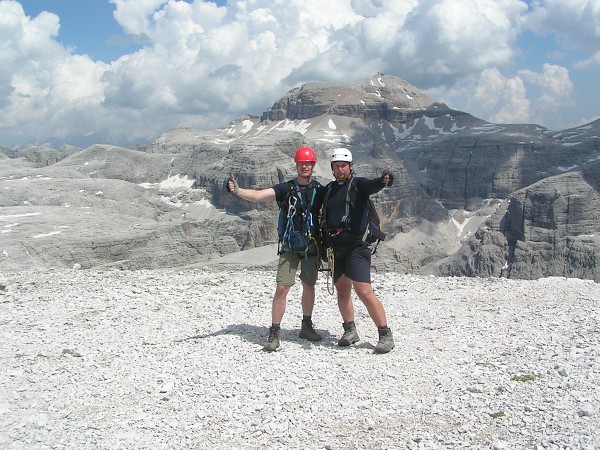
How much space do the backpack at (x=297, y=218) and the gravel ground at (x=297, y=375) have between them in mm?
1644

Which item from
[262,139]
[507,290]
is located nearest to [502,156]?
[262,139]

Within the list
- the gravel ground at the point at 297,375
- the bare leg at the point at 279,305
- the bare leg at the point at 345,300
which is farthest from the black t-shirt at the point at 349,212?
the gravel ground at the point at 297,375

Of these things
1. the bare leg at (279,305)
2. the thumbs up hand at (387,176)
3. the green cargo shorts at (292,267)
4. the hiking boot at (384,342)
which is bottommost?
the hiking boot at (384,342)

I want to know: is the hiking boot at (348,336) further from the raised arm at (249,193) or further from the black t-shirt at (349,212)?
the raised arm at (249,193)

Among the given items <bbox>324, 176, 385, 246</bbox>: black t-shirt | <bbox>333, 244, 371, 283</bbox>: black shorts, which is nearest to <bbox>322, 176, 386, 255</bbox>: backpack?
<bbox>324, 176, 385, 246</bbox>: black t-shirt

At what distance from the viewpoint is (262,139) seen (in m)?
138

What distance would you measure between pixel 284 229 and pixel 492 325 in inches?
157

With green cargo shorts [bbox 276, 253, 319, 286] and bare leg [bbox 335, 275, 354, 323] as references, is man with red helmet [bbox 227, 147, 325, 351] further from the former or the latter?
bare leg [bbox 335, 275, 354, 323]

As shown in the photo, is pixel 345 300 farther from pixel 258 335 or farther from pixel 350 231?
pixel 258 335

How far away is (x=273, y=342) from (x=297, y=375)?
1.05m

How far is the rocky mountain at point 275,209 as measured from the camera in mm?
61312

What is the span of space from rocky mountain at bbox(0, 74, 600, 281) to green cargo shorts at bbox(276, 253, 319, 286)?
4173 cm

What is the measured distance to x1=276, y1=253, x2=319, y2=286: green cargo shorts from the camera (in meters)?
8.84

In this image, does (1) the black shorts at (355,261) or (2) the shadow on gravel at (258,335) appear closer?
(1) the black shorts at (355,261)
